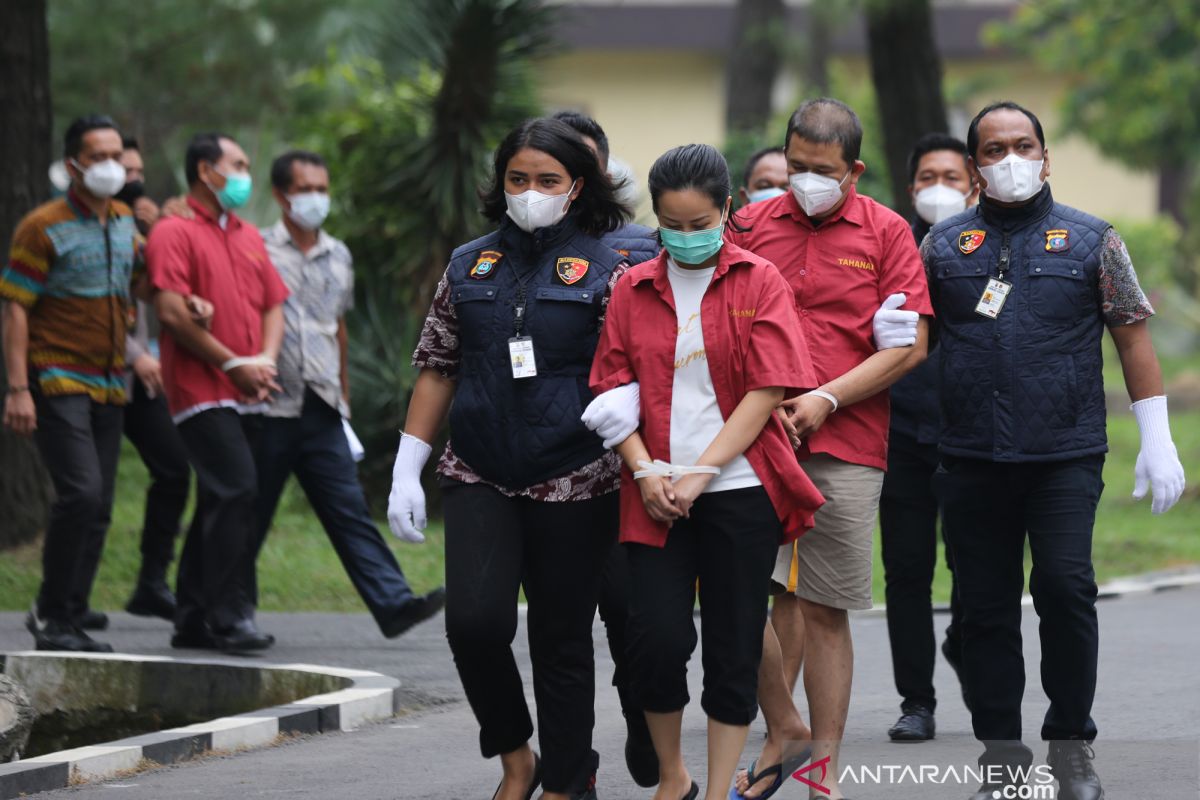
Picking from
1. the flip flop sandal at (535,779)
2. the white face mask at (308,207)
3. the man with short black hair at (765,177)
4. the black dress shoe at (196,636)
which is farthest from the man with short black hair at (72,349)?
the flip flop sandal at (535,779)

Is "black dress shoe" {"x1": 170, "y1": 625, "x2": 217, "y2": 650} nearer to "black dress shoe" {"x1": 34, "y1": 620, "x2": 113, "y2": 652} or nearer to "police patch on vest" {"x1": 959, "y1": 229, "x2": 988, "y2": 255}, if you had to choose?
"black dress shoe" {"x1": 34, "y1": 620, "x2": 113, "y2": 652}

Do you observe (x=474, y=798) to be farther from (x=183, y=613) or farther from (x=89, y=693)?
(x=183, y=613)

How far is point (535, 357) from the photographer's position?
540 cm

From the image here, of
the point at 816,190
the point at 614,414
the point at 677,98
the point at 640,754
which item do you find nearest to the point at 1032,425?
the point at 816,190

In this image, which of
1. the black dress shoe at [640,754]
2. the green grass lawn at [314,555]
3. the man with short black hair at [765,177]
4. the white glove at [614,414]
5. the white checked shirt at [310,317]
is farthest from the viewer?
the green grass lawn at [314,555]

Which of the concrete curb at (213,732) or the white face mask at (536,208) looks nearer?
the white face mask at (536,208)

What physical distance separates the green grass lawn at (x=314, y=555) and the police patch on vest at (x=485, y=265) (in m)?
5.31

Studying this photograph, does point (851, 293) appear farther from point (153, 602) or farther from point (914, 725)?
point (153, 602)

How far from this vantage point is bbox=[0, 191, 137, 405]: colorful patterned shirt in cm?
848

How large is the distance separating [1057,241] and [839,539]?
1013mm

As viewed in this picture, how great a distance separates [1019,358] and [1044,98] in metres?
33.8

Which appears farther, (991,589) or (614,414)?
(991,589)

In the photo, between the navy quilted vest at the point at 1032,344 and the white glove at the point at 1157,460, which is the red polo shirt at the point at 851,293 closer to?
the navy quilted vest at the point at 1032,344

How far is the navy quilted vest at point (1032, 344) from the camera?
5.66m
